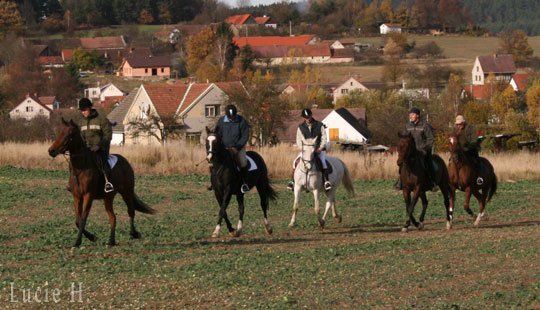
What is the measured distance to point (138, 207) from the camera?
1967 cm

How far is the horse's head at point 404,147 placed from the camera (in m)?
20.4

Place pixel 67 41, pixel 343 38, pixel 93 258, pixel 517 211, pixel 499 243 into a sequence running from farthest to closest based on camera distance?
pixel 343 38 < pixel 67 41 < pixel 517 211 < pixel 499 243 < pixel 93 258

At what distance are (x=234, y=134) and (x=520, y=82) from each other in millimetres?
99333

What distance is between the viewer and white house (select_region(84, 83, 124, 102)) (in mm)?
111150

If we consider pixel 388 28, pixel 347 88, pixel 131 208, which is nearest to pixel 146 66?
pixel 347 88

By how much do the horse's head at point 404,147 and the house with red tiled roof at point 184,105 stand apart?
52.3 metres

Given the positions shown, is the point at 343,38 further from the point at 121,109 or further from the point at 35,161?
the point at 35,161

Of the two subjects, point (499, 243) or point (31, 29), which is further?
point (31, 29)

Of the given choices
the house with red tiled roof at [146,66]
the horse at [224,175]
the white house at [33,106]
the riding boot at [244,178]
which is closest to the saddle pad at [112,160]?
the horse at [224,175]

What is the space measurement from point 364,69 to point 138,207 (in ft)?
400

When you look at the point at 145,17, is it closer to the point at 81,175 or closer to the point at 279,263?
the point at 81,175

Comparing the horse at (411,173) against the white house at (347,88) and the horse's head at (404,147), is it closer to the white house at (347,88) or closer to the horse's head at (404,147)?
the horse's head at (404,147)

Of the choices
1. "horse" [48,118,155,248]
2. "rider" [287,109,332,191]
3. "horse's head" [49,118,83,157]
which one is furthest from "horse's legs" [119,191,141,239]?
"rider" [287,109,332,191]

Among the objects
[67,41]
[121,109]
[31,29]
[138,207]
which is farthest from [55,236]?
[31,29]
